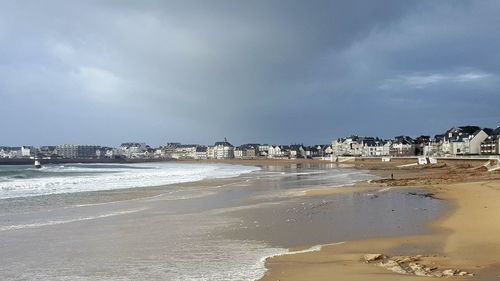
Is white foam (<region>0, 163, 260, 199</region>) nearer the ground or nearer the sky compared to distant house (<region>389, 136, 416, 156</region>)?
nearer the ground

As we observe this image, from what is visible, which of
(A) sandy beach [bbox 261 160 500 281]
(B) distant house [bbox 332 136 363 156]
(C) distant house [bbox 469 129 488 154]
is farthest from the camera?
(B) distant house [bbox 332 136 363 156]

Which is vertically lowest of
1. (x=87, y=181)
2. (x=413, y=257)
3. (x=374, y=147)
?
(x=87, y=181)

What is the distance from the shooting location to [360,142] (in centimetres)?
17788

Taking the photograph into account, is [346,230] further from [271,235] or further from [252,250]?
[252,250]

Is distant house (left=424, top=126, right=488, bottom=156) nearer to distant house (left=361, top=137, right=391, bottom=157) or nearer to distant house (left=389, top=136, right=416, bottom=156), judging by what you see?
distant house (left=389, top=136, right=416, bottom=156)

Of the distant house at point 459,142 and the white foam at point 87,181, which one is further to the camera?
the distant house at point 459,142

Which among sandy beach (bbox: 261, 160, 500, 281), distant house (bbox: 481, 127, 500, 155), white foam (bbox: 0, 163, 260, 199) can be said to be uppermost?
distant house (bbox: 481, 127, 500, 155)

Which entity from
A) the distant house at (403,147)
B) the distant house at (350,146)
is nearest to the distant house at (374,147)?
the distant house at (350,146)

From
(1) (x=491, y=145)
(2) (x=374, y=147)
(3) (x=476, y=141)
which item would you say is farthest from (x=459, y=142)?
(2) (x=374, y=147)

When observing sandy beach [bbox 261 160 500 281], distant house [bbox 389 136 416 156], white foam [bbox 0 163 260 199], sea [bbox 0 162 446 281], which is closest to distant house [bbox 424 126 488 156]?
distant house [bbox 389 136 416 156]

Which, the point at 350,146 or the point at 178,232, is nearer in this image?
the point at 178,232

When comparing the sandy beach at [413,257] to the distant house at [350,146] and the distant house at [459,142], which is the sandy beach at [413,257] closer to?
the distant house at [459,142]

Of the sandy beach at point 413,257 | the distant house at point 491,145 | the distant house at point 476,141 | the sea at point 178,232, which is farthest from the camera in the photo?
the distant house at point 476,141

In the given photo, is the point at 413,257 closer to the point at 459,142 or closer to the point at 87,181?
the point at 87,181
